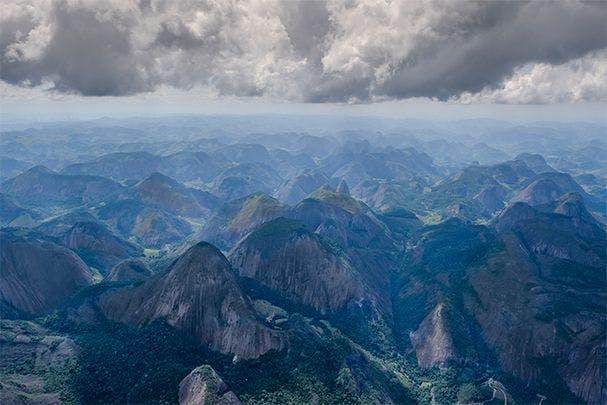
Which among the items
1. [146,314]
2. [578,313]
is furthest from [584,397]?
[146,314]

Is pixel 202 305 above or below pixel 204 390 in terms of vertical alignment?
above

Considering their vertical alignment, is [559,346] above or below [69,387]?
below

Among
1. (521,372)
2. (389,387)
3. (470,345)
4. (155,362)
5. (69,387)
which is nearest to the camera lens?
(69,387)

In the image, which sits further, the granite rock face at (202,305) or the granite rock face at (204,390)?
the granite rock face at (202,305)

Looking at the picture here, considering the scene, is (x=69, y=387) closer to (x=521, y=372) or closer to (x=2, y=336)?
(x=2, y=336)

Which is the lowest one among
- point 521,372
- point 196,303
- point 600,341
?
point 521,372

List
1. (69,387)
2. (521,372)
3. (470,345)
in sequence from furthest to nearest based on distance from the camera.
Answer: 1. (470,345)
2. (521,372)
3. (69,387)

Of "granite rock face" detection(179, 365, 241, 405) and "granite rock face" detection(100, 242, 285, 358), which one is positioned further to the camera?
"granite rock face" detection(100, 242, 285, 358)

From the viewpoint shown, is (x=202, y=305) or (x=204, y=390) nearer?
(x=204, y=390)
